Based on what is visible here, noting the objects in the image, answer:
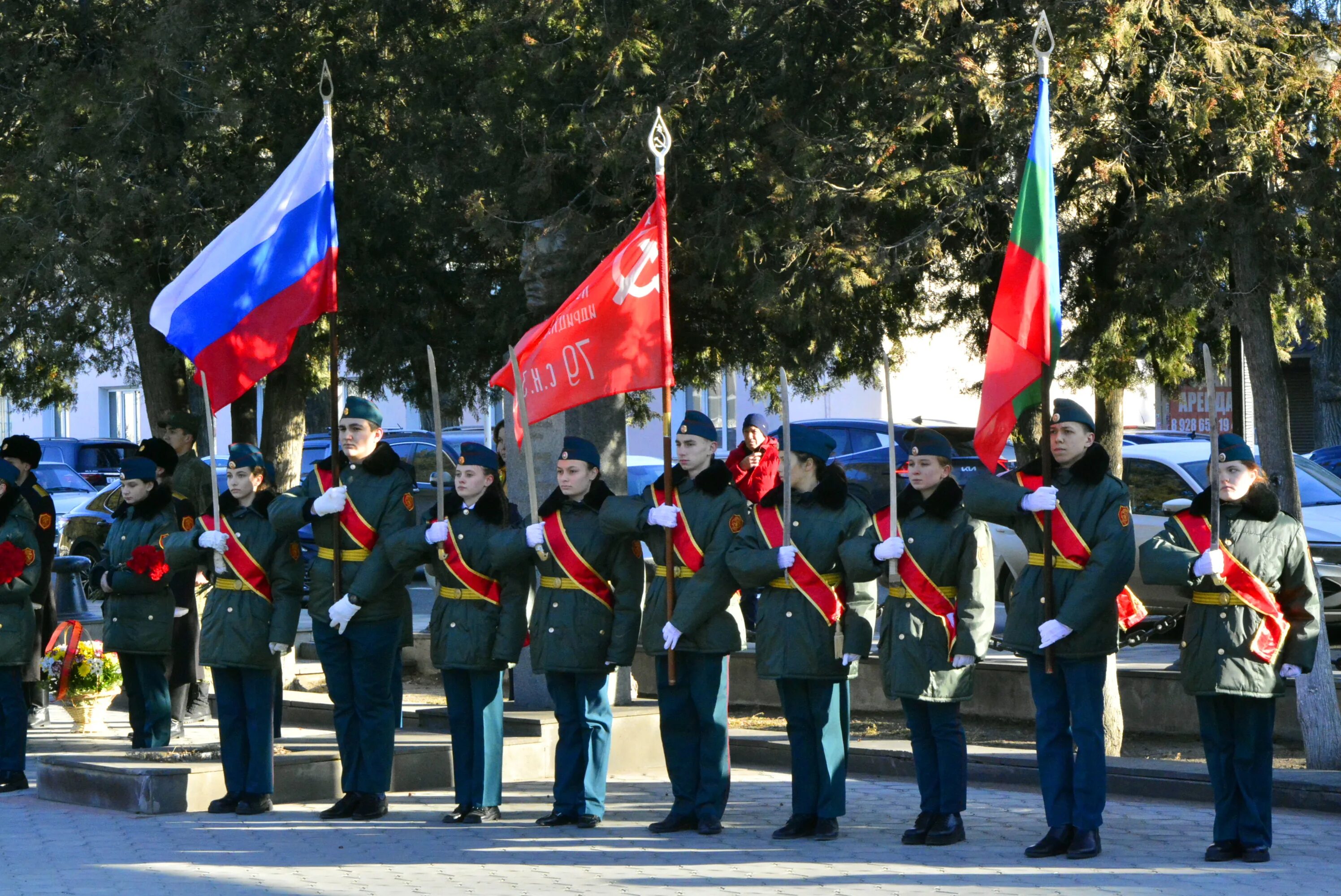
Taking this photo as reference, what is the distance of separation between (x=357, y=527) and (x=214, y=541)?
2.30 feet

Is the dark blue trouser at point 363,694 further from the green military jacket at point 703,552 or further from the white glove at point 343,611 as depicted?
the green military jacket at point 703,552

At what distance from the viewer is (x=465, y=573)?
894 centimetres

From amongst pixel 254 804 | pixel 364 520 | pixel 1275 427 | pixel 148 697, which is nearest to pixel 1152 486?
pixel 1275 427

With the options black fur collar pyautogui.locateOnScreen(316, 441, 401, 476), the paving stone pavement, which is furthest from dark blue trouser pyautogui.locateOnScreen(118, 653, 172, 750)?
black fur collar pyautogui.locateOnScreen(316, 441, 401, 476)

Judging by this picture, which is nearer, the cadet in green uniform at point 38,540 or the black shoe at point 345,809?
the black shoe at point 345,809

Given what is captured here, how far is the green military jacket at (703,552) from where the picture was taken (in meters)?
8.51

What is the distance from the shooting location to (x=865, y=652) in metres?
8.27

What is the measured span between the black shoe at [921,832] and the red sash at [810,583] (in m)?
0.96

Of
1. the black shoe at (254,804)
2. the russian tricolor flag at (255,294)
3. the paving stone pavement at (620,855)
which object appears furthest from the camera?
the russian tricolor flag at (255,294)

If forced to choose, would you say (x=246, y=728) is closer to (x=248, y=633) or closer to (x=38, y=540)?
(x=248, y=633)

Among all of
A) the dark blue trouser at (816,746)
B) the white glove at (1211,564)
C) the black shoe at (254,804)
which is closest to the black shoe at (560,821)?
the dark blue trouser at (816,746)

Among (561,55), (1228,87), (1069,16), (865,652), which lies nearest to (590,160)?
(561,55)

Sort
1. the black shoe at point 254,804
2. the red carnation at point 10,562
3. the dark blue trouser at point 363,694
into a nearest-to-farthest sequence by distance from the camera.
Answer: the dark blue trouser at point 363,694 → the black shoe at point 254,804 → the red carnation at point 10,562

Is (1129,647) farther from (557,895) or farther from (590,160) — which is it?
(557,895)
